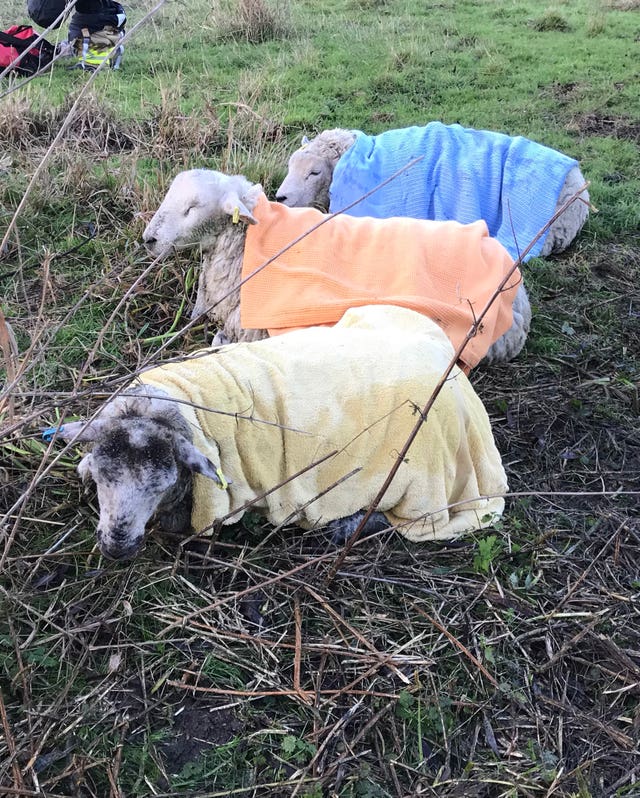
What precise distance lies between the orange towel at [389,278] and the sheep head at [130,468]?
1.65m

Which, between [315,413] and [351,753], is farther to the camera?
[315,413]

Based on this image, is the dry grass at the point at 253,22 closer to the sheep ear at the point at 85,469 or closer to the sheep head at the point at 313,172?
the sheep head at the point at 313,172

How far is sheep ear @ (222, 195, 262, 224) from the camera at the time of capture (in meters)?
4.65

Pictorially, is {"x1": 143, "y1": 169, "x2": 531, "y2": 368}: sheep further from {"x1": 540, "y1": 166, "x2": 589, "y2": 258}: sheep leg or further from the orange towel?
{"x1": 540, "y1": 166, "x2": 589, "y2": 258}: sheep leg

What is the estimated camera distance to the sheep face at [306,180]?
6.18m

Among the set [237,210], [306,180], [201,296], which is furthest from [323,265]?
[306,180]

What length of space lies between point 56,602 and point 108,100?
21.1 ft

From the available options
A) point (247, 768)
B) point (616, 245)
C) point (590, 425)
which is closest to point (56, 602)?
point (247, 768)

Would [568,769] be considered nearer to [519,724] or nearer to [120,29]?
[519,724]

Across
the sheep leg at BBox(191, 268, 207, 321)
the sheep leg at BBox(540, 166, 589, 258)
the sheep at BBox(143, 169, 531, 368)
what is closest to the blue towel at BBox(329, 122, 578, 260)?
the sheep leg at BBox(540, 166, 589, 258)

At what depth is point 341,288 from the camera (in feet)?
14.3

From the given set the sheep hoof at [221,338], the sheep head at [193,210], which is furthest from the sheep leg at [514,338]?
the sheep head at [193,210]

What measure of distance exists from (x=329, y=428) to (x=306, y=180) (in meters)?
3.58

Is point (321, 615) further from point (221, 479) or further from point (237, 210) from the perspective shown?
point (237, 210)
